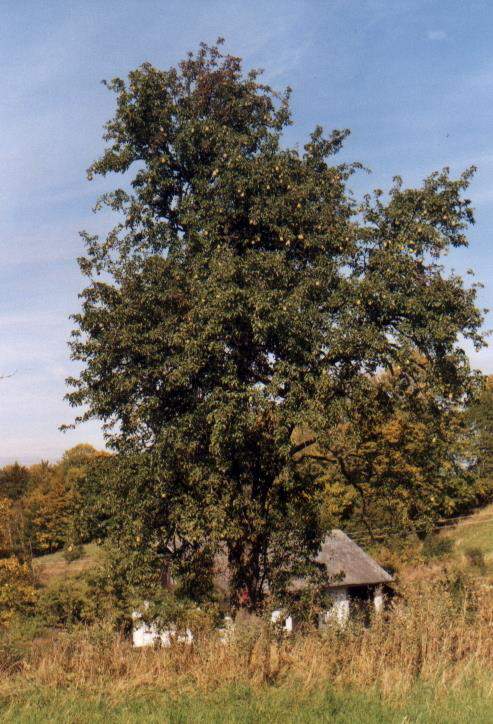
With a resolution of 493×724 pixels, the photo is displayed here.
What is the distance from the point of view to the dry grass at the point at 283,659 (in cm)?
891

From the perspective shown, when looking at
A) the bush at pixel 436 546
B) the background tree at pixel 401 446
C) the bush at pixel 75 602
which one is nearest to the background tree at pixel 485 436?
the bush at pixel 436 546

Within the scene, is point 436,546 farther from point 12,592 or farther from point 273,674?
point 273,674

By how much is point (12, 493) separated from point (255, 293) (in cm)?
7916

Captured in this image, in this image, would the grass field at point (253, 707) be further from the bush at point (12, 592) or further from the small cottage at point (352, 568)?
the small cottage at point (352, 568)

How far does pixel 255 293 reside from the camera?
15023mm

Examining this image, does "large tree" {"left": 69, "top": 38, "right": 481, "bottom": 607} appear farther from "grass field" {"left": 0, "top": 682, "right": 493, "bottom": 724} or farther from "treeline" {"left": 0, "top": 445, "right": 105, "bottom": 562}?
"treeline" {"left": 0, "top": 445, "right": 105, "bottom": 562}

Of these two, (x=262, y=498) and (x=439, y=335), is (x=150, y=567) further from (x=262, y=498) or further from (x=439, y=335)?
(x=439, y=335)

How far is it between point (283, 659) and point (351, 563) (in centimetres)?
2917

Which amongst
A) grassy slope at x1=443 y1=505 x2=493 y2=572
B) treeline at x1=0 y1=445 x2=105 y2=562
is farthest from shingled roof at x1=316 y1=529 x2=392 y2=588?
treeline at x1=0 y1=445 x2=105 y2=562

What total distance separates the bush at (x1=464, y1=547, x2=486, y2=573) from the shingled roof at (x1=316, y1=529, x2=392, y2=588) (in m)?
7.74

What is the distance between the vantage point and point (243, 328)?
16.1 metres

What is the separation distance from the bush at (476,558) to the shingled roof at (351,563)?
7.74 meters

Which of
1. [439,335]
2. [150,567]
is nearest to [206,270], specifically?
[439,335]

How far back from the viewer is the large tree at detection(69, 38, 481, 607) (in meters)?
15.5
